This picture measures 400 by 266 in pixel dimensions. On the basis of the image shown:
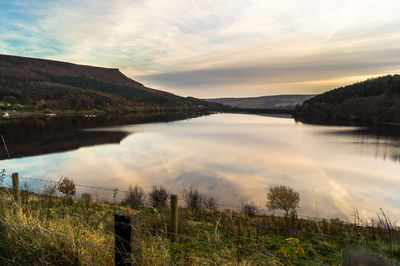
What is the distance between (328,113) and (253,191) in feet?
387

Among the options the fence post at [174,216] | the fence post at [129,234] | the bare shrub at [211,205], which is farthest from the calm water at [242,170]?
the fence post at [129,234]

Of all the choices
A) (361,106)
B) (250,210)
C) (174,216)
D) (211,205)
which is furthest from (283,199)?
(361,106)

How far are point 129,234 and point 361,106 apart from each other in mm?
122109

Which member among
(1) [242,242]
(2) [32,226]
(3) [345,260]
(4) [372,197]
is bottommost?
(4) [372,197]

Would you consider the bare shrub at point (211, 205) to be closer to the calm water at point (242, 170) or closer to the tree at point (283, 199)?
the calm water at point (242, 170)

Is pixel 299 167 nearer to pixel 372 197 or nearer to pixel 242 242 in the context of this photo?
pixel 372 197

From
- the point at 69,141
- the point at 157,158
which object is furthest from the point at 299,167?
the point at 69,141

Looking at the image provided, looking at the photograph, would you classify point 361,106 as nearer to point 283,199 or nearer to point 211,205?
point 283,199

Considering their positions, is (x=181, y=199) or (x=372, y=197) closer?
(x=181, y=199)

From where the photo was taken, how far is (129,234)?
10.5 feet

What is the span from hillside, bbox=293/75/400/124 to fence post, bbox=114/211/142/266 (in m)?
105

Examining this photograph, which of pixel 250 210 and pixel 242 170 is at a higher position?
pixel 250 210

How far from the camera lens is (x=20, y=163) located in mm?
29000

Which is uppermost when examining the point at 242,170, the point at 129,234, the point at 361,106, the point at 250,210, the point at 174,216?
the point at 361,106
